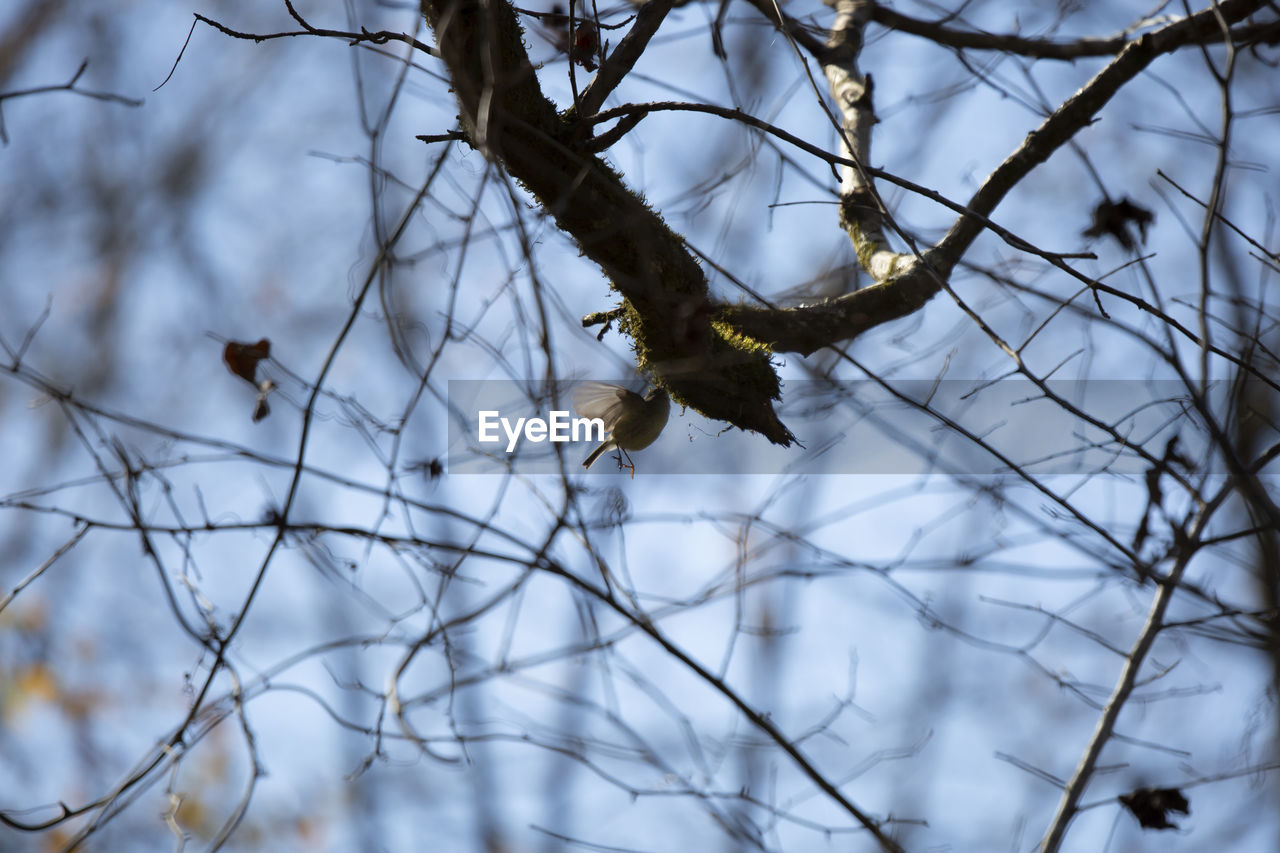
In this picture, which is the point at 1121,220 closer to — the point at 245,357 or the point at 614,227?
the point at 614,227

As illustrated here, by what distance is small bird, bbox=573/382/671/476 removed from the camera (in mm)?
1862

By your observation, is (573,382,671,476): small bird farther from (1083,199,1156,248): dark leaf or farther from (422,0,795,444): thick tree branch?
(1083,199,1156,248): dark leaf

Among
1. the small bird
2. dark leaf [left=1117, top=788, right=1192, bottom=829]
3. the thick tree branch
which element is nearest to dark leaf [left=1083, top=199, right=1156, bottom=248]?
the thick tree branch

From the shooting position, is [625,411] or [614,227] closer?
[614,227]

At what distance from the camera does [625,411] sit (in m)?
1.86

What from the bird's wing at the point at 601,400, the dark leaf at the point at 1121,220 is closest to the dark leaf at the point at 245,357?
the bird's wing at the point at 601,400

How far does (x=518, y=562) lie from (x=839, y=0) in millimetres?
2092

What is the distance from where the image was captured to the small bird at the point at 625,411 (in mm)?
1862

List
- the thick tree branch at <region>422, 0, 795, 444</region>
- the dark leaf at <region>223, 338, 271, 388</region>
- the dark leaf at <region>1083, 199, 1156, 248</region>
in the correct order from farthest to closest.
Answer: the dark leaf at <region>223, 338, 271, 388</region>
the dark leaf at <region>1083, 199, 1156, 248</region>
the thick tree branch at <region>422, 0, 795, 444</region>

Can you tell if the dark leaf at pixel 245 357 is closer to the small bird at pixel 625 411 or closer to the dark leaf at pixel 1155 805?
the small bird at pixel 625 411

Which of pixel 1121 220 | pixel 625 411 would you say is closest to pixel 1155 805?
pixel 1121 220

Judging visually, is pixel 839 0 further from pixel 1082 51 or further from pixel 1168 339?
pixel 1168 339

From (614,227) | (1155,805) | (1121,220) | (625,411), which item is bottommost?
(1155,805)

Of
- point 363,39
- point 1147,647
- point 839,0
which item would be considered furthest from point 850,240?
point 363,39
